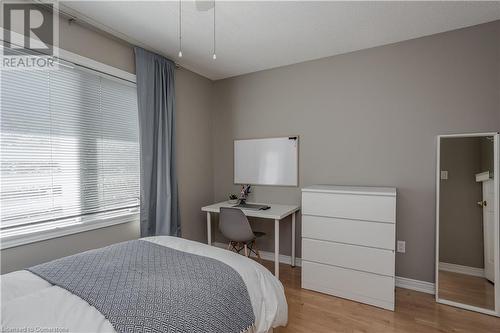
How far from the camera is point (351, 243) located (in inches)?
91.7

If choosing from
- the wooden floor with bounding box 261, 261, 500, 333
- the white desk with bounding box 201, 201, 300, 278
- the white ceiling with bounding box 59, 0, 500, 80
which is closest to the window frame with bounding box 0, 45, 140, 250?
the white ceiling with bounding box 59, 0, 500, 80

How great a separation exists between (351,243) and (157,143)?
2.24 metres

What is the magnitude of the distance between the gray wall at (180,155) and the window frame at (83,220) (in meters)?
0.04

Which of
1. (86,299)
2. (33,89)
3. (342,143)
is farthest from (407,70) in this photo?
(33,89)

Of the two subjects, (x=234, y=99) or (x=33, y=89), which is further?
(x=234, y=99)

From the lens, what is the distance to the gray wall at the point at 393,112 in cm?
227

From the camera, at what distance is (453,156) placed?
229 centimetres

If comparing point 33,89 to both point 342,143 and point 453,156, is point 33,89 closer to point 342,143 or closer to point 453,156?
point 342,143

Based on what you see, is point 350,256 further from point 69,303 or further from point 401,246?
point 69,303

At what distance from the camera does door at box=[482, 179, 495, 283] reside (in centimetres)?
214

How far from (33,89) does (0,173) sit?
0.66m

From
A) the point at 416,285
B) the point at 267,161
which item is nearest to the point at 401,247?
the point at 416,285

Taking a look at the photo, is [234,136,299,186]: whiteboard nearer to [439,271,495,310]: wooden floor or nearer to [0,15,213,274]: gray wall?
[0,15,213,274]: gray wall

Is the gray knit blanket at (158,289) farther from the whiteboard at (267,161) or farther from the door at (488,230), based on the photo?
the door at (488,230)
